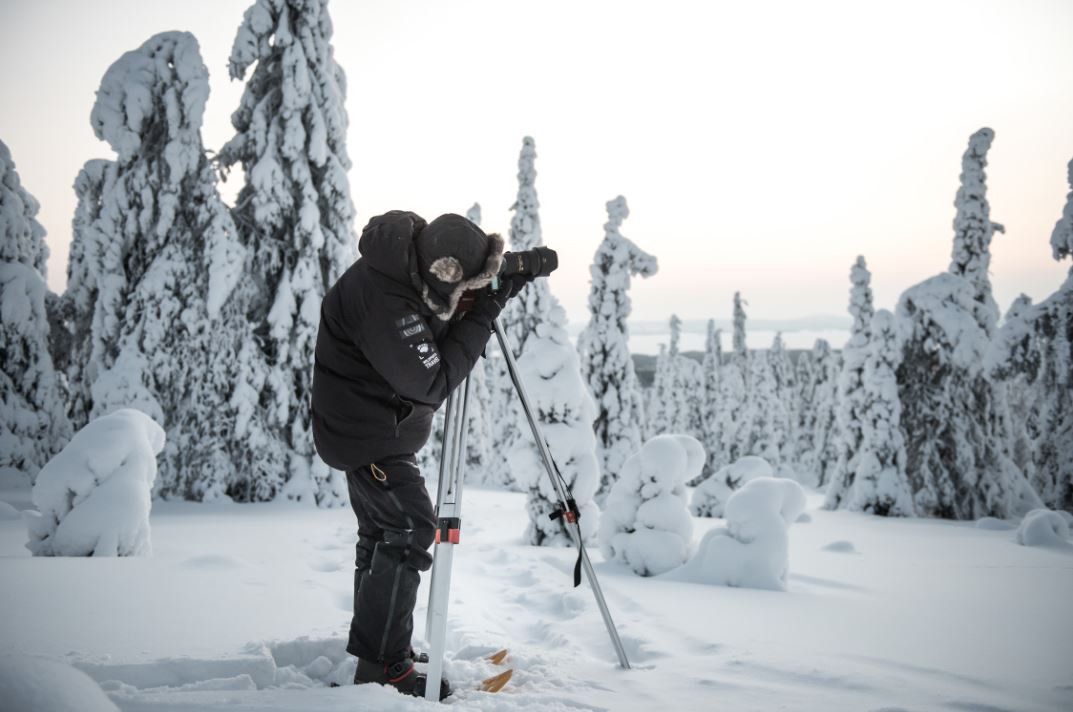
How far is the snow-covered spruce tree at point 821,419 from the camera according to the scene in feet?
115

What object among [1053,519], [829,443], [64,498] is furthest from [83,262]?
[829,443]

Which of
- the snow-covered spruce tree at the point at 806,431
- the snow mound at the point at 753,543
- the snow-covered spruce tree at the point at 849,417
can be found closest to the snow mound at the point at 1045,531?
the snow mound at the point at 753,543

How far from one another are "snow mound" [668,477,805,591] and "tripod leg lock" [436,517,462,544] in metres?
4.83

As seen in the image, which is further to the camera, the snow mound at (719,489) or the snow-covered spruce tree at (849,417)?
the snow-covered spruce tree at (849,417)

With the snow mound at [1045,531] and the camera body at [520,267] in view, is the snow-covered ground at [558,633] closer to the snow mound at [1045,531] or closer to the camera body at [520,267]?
the camera body at [520,267]

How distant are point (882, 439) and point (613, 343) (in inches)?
316

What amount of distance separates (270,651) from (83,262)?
12275 mm

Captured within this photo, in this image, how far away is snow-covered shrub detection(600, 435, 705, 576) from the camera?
7906 millimetres

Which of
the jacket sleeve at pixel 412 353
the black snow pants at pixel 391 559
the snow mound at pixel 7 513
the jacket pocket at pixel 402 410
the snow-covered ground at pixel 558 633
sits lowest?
the snow mound at pixel 7 513

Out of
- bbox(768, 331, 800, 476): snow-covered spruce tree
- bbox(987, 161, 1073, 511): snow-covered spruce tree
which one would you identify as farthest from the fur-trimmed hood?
bbox(768, 331, 800, 476): snow-covered spruce tree

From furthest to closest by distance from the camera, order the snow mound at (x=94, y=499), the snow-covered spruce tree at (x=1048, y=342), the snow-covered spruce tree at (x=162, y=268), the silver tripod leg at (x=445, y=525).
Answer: the snow-covered spruce tree at (x=162, y=268), the snow-covered spruce tree at (x=1048, y=342), the snow mound at (x=94, y=499), the silver tripod leg at (x=445, y=525)

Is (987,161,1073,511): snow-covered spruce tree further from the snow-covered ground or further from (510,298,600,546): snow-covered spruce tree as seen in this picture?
(510,298,600,546): snow-covered spruce tree

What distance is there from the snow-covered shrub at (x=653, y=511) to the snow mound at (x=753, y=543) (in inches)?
20.5

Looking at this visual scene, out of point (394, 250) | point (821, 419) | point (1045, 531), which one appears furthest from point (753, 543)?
point (821, 419)
